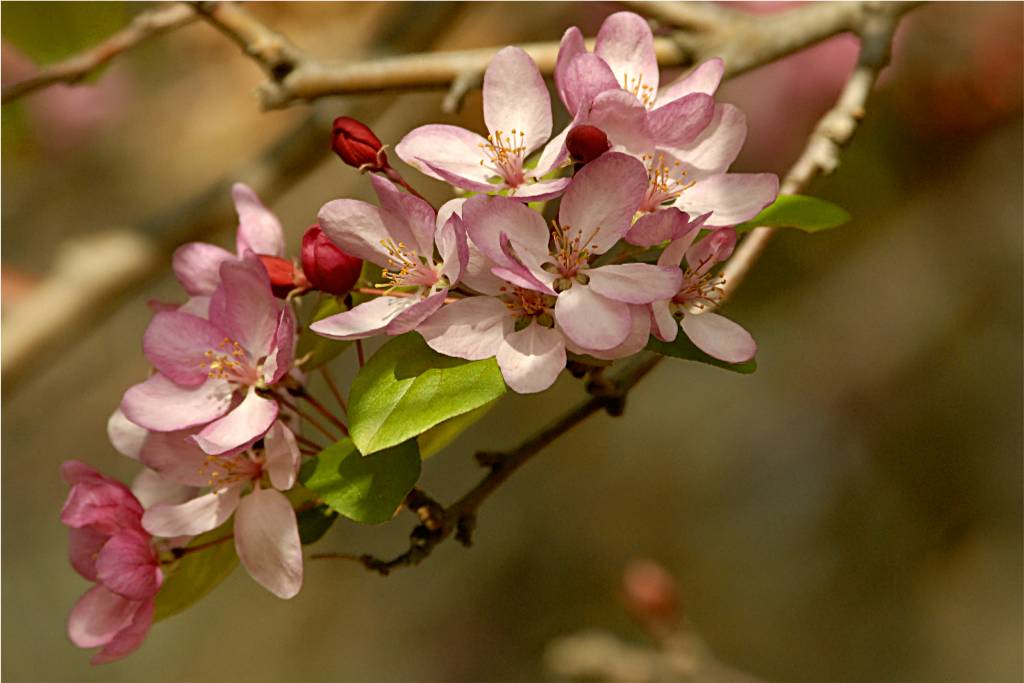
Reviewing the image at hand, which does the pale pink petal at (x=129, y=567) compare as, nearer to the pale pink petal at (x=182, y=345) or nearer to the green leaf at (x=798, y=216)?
the pale pink petal at (x=182, y=345)

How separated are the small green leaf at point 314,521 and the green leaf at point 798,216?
37 centimetres

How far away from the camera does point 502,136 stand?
29.6 inches

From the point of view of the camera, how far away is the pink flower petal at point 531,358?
2.03 feet

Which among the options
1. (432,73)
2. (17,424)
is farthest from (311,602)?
(432,73)

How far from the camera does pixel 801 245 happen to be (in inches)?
83.7

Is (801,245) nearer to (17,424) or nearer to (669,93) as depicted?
(669,93)

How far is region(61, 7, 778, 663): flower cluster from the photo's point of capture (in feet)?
2.13

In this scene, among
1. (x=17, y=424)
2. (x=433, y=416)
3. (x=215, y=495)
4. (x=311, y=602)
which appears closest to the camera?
(x=433, y=416)

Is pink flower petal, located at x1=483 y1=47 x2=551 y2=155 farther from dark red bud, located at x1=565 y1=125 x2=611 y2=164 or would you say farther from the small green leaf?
the small green leaf

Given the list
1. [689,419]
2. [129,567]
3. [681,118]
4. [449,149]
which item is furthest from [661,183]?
[689,419]

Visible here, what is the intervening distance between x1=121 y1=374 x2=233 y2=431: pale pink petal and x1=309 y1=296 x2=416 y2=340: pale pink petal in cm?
11

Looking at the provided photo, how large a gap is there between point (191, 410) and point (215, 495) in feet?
0.20

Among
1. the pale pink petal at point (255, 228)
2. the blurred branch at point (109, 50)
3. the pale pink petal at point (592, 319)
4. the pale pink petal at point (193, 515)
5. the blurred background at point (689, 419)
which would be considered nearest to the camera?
the pale pink petal at point (592, 319)

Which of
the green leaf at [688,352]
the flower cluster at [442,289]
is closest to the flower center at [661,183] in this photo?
the flower cluster at [442,289]
